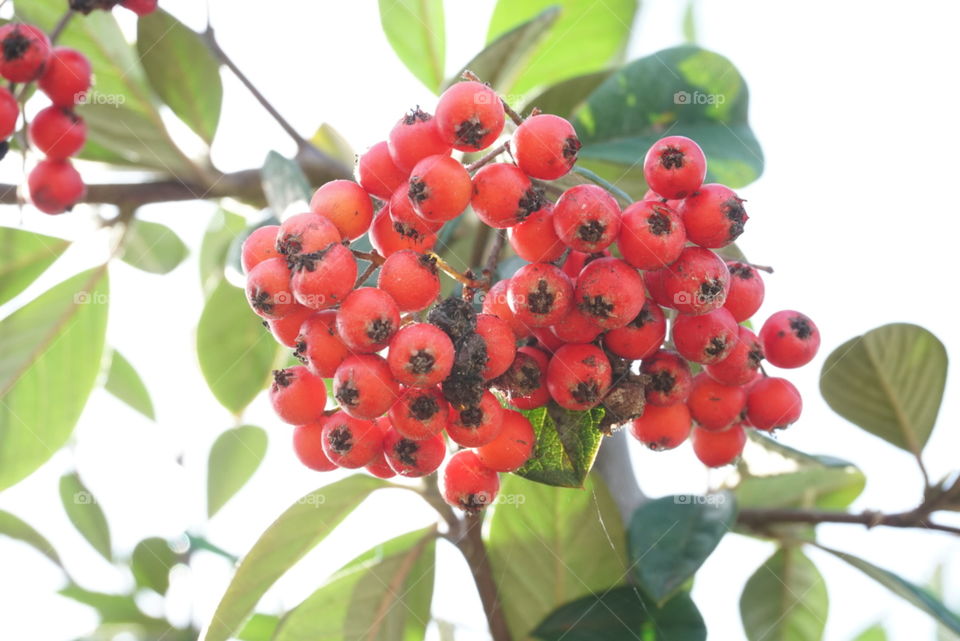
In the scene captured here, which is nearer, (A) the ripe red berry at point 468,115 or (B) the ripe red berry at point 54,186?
(A) the ripe red berry at point 468,115

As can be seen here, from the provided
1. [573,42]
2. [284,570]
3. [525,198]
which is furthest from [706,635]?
[573,42]

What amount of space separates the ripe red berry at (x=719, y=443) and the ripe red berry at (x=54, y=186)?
199 cm

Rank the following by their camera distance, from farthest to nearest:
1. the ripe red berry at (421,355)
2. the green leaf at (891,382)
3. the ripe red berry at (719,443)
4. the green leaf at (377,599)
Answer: the green leaf at (377,599), the green leaf at (891,382), the ripe red berry at (719,443), the ripe red berry at (421,355)

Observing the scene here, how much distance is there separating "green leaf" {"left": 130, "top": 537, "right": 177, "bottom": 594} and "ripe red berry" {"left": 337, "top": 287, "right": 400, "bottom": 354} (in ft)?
7.37

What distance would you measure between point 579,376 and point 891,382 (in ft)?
3.75

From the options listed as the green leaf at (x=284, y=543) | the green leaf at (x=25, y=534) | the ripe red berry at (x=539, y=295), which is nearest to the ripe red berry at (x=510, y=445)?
the ripe red berry at (x=539, y=295)

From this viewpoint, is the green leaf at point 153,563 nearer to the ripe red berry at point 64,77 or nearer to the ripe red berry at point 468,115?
the ripe red berry at point 64,77

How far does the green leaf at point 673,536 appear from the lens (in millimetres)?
1787

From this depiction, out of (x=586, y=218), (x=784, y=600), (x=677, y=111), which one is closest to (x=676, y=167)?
(x=586, y=218)

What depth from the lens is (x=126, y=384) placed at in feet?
11.6

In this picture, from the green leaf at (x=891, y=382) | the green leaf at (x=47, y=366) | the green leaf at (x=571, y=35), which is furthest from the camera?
the green leaf at (x=571, y=35)

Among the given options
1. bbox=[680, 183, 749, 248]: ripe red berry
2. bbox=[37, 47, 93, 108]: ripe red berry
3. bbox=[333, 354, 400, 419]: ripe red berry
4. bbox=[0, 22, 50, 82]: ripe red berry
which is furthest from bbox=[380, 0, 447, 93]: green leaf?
bbox=[333, 354, 400, 419]: ripe red berry

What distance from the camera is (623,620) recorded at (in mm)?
2074

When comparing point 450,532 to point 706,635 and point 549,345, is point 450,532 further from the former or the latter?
point 549,345
